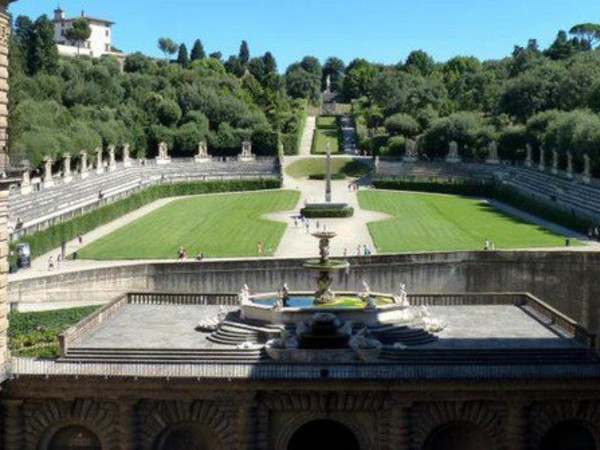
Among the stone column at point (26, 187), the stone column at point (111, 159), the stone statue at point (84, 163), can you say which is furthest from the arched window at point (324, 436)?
the stone column at point (111, 159)

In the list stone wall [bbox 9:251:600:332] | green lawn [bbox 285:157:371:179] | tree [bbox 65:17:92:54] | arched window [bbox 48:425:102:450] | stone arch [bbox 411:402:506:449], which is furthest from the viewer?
tree [bbox 65:17:92:54]

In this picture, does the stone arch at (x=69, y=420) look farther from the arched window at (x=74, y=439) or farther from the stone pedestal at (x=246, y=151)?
the stone pedestal at (x=246, y=151)

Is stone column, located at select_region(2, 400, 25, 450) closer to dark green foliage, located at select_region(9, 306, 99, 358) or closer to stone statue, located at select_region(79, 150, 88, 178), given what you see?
dark green foliage, located at select_region(9, 306, 99, 358)

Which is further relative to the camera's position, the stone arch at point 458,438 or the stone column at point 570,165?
the stone column at point 570,165

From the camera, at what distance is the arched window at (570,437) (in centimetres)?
2803

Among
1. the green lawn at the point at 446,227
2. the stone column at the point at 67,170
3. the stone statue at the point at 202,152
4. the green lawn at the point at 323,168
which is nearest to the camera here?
the green lawn at the point at 446,227

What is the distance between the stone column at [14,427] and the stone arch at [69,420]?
0.15 metres

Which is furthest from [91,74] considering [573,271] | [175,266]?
[573,271]

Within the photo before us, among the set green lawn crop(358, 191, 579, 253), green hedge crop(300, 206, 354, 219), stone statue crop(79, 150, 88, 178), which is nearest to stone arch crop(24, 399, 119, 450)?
green lawn crop(358, 191, 579, 253)

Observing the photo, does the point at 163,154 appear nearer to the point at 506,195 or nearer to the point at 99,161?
the point at 99,161

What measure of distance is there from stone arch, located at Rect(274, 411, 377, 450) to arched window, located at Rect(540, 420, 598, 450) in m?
5.10

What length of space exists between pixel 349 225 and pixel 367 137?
6638 cm

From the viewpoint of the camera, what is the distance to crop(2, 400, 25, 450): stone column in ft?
92.1

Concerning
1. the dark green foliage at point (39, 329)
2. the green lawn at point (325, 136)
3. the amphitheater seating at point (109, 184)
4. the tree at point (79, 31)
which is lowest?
the dark green foliage at point (39, 329)
